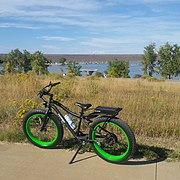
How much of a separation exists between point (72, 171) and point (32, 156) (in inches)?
32.5

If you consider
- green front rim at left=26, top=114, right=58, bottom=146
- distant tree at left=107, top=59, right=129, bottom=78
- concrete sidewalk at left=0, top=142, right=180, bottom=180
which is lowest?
concrete sidewalk at left=0, top=142, right=180, bottom=180

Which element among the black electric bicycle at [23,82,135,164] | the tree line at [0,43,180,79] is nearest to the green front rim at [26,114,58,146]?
the black electric bicycle at [23,82,135,164]

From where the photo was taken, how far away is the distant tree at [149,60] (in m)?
46.8

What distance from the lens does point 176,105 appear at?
6805mm

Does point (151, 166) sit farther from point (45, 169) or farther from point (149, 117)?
point (149, 117)

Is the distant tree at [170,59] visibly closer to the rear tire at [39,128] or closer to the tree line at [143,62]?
the tree line at [143,62]

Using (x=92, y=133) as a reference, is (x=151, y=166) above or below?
below

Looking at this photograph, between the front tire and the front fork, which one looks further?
the front fork

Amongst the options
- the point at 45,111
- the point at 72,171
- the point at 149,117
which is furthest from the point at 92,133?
the point at 149,117

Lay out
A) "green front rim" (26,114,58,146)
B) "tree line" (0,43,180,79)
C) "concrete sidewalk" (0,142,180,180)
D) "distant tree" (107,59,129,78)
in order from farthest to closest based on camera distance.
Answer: "distant tree" (107,59,129,78), "tree line" (0,43,180,79), "green front rim" (26,114,58,146), "concrete sidewalk" (0,142,180,180)

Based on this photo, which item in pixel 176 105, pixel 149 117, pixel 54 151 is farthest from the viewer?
pixel 176 105

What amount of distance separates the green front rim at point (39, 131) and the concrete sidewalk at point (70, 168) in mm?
312

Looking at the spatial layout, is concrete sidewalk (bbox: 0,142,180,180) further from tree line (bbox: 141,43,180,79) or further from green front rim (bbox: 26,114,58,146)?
tree line (bbox: 141,43,180,79)

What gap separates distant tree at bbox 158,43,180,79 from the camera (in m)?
42.6
